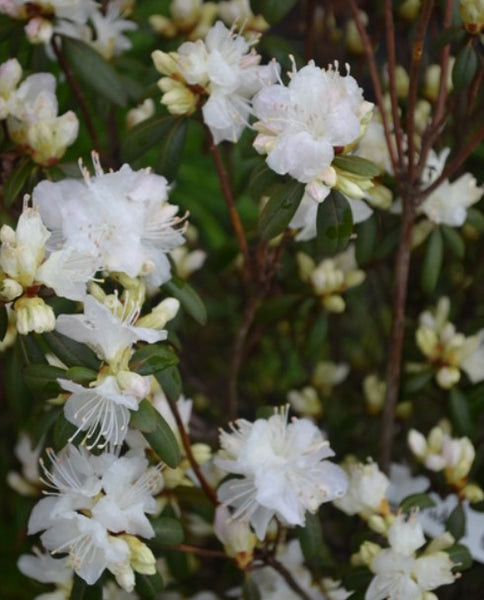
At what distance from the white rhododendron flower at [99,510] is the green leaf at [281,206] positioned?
31 cm

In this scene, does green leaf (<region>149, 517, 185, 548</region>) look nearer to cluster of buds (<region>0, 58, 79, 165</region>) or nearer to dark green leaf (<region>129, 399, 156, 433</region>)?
dark green leaf (<region>129, 399, 156, 433</region>)

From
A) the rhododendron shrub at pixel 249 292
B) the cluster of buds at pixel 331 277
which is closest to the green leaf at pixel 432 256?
the rhododendron shrub at pixel 249 292

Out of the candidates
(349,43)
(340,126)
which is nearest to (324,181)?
(340,126)

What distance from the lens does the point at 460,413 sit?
1482mm

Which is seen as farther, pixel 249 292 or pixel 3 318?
pixel 249 292

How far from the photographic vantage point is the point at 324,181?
3.57 feet

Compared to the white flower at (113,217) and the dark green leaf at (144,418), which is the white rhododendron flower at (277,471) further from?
the white flower at (113,217)

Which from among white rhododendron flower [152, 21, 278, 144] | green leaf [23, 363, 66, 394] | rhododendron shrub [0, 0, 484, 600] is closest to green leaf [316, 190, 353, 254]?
rhododendron shrub [0, 0, 484, 600]

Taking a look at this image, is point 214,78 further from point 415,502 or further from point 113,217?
point 415,502


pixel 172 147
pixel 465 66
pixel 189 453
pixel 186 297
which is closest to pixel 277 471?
pixel 189 453

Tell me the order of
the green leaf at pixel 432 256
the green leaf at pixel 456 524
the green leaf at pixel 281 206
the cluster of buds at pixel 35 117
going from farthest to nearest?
the green leaf at pixel 432 256, the green leaf at pixel 456 524, the cluster of buds at pixel 35 117, the green leaf at pixel 281 206

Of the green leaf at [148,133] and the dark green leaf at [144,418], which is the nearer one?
the dark green leaf at [144,418]

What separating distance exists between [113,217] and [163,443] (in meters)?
0.26

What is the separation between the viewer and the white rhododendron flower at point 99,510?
3.49 feet
